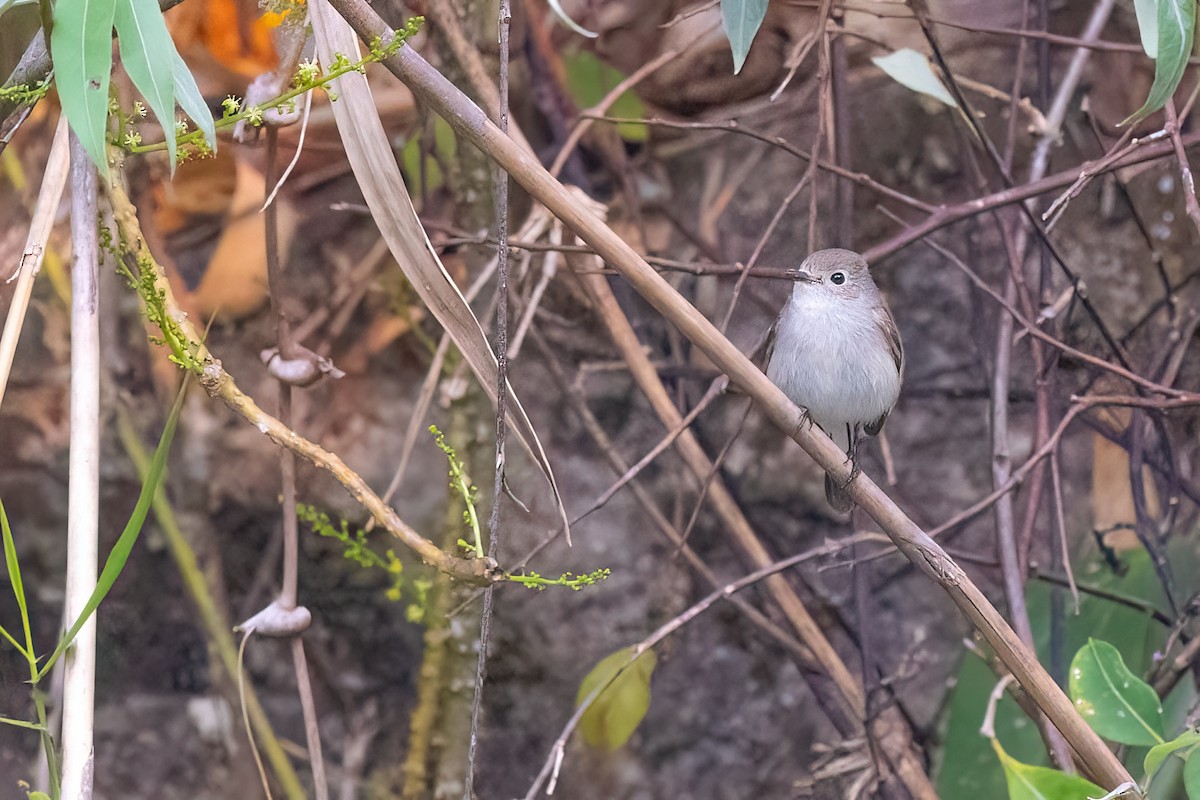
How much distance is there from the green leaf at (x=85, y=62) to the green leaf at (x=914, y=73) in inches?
53.6

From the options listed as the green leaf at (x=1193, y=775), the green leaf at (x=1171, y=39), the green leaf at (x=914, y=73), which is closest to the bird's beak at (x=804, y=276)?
the green leaf at (x=914, y=73)

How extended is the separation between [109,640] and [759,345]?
1410 mm

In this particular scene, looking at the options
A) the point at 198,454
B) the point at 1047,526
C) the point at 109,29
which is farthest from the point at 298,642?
the point at 1047,526

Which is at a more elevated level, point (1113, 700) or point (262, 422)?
point (262, 422)

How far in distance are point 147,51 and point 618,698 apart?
1.52 metres

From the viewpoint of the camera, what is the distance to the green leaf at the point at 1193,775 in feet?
4.03

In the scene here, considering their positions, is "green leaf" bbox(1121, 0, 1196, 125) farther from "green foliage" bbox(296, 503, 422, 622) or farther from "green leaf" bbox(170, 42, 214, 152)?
"green foliage" bbox(296, 503, 422, 622)

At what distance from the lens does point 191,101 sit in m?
1.06

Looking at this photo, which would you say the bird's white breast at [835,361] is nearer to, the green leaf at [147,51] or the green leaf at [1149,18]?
the green leaf at [1149,18]

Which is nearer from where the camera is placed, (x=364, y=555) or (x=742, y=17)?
(x=742, y=17)

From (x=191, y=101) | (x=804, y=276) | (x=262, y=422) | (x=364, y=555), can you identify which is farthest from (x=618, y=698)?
(x=191, y=101)

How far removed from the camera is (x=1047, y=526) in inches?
91.4

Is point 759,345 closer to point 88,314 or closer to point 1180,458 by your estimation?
point 1180,458

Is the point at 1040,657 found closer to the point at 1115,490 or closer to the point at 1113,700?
the point at 1115,490
